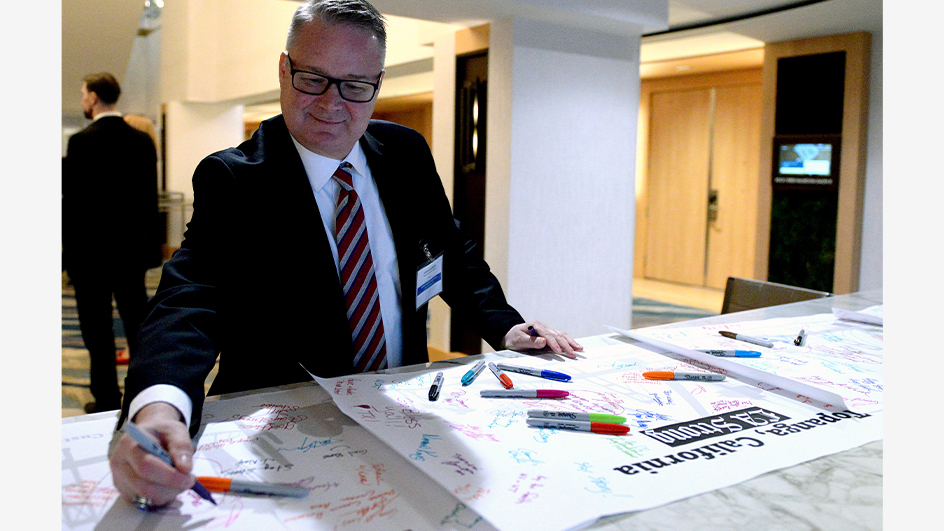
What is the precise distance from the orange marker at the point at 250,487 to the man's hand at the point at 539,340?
778 millimetres

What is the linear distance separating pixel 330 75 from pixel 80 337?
542 centimetres

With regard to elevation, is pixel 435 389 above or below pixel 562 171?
below

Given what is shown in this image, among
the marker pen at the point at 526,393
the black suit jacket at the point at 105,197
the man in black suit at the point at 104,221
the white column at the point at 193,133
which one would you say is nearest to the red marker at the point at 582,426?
the marker pen at the point at 526,393

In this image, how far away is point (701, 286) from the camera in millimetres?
9039

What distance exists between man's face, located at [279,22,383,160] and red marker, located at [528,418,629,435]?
69 centimetres

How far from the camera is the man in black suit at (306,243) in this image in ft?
A: 4.33

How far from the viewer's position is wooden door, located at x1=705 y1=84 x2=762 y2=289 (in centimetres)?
829

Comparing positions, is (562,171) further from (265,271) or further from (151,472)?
(151,472)

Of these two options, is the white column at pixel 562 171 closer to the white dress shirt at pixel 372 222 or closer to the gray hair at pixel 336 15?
the white dress shirt at pixel 372 222

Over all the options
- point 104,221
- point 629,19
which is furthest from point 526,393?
point 629,19

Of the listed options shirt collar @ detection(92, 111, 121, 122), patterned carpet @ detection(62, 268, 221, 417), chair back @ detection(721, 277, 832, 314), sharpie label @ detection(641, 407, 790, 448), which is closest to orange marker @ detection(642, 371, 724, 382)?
sharpie label @ detection(641, 407, 790, 448)

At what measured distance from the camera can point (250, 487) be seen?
87 cm

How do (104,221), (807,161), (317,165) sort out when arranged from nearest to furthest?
(317,165) → (104,221) → (807,161)

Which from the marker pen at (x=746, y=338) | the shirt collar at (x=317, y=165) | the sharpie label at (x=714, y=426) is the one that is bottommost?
the sharpie label at (x=714, y=426)
